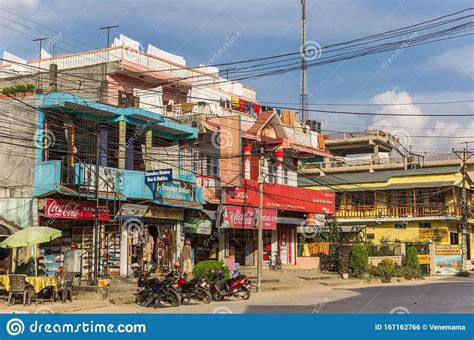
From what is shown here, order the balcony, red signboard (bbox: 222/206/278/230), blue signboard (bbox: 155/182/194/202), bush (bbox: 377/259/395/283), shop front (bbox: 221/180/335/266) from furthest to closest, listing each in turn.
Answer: bush (bbox: 377/259/395/283)
shop front (bbox: 221/180/335/266)
red signboard (bbox: 222/206/278/230)
blue signboard (bbox: 155/182/194/202)
the balcony

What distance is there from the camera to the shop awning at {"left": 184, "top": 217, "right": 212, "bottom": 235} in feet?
96.0

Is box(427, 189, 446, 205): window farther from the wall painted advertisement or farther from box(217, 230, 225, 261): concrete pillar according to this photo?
box(217, 230, 225, 261): concrete pillar

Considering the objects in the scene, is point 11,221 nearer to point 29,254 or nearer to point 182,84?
point 29,254

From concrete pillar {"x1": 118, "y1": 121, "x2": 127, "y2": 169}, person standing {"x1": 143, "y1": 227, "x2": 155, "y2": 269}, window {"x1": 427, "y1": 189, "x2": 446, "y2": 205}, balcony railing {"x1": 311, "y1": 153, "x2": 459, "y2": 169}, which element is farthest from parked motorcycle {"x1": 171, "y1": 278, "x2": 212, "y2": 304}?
balcony railing {"x1": 311, "y1": 153, "x2": 459, "y2": 169}

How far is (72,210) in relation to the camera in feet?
77.2

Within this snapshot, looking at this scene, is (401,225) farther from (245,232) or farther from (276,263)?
(245,232)

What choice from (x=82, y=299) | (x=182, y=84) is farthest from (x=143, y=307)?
(x=182, y=84)

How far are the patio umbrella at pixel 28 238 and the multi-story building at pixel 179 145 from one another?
8.86 feet

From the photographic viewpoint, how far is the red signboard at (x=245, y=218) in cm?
3011

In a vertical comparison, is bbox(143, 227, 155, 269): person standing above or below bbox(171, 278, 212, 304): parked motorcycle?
above

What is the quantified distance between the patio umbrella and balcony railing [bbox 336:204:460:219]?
122 feet

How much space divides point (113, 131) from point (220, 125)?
5.77m

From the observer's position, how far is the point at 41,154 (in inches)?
911

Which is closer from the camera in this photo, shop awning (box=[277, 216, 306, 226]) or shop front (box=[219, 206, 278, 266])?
shop front (box=[219, 206, 278, 266])
